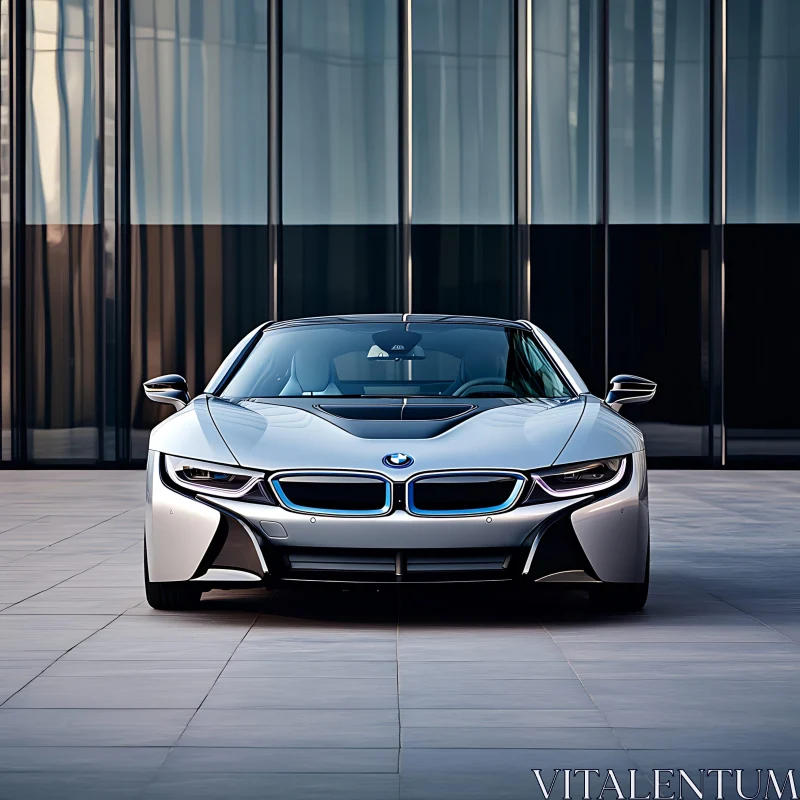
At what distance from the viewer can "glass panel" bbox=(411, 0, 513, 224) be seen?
18.1 m

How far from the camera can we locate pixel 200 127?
59.6 feet

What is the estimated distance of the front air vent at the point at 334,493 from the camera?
6211mm

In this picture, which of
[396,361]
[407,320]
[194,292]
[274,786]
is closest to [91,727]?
[274,786]

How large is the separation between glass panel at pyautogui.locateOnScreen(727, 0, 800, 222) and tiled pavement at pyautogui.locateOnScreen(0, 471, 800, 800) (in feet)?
33.6

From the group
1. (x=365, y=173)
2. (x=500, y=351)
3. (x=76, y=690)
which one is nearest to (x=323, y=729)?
(x=76, y=690)

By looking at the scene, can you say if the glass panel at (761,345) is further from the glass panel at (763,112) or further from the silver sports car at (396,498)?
the silver sports car at (396,498)

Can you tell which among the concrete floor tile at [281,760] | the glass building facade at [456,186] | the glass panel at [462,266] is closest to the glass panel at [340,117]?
the glass building facade at [456,186]

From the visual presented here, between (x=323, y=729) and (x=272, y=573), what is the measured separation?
185cm

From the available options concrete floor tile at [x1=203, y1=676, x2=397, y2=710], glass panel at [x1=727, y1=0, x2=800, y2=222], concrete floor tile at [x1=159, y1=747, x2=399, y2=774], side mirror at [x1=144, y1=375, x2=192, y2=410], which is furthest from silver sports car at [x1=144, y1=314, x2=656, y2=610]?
glass panel at [x1=727, y1=0, x2=800, y2=222]

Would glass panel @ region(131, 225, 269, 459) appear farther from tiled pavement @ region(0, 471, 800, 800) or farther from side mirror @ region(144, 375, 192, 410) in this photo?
side mirror @ region(144, 375, 192, 410)

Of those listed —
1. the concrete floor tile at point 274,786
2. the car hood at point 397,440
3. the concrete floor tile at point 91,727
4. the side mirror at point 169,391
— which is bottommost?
the concrete floor tile at point 91,727

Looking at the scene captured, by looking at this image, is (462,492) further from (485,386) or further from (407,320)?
(407,320)

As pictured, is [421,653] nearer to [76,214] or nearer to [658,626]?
[658,626]

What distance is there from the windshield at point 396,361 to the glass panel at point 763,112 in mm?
10900
